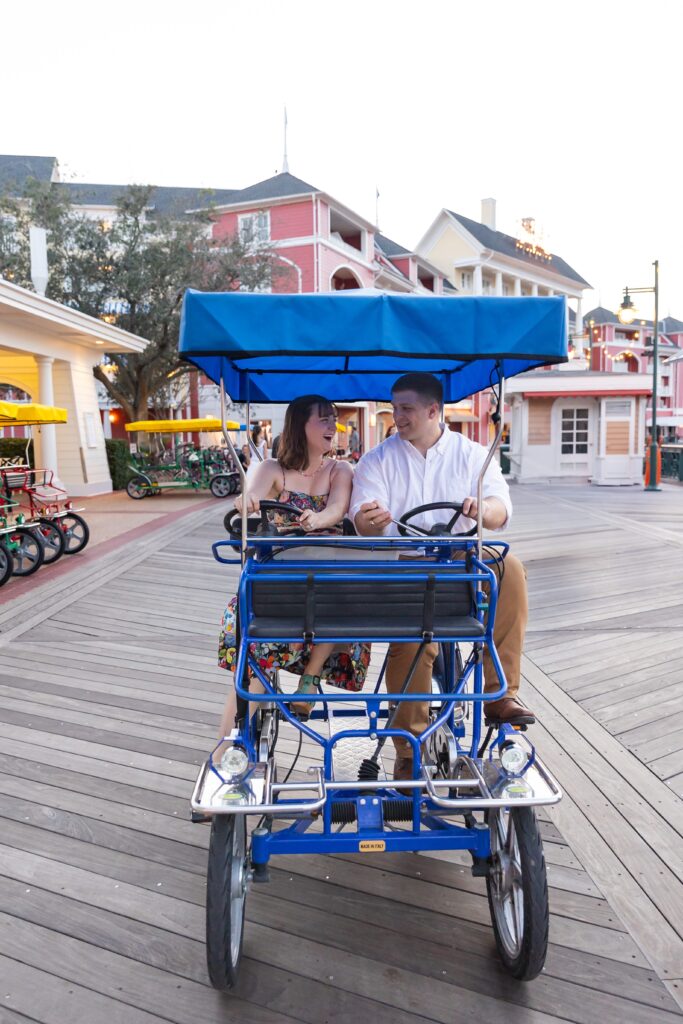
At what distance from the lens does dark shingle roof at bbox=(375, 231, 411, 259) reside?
41125mm

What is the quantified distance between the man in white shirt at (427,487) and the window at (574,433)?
24.0m

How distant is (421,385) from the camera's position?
321 cm

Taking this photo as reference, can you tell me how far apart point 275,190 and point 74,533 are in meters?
24.8

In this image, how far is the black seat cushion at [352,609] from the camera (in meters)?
2.39

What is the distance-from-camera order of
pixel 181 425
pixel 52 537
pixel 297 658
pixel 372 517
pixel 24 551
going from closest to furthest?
pixel 297 658
pixel 372 517
pixel 24 551
pixel 52 537
pixel 181 425

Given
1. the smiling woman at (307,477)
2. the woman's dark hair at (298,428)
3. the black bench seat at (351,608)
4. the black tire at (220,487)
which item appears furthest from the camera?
the black tire at (220,487)

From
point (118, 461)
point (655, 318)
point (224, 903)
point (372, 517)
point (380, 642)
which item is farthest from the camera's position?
point (118, 461)

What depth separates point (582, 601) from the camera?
23.8ft

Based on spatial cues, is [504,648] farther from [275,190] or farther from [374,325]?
[275,190]

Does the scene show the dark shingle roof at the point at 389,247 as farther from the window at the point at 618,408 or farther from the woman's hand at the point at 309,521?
the woman's hand at the point at 309,521

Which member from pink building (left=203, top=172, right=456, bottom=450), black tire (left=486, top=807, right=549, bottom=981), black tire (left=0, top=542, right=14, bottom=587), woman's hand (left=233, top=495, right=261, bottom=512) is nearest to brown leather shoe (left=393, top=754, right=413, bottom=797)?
black tire (left=486, top=807, right=549, bottom=981)

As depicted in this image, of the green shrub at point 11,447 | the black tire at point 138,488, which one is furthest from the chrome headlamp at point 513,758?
the green shrub at point 11,447

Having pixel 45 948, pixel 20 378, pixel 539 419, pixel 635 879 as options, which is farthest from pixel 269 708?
pixel 539 419

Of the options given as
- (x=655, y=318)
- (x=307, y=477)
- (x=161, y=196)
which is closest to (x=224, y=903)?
(x=307, y=477)
